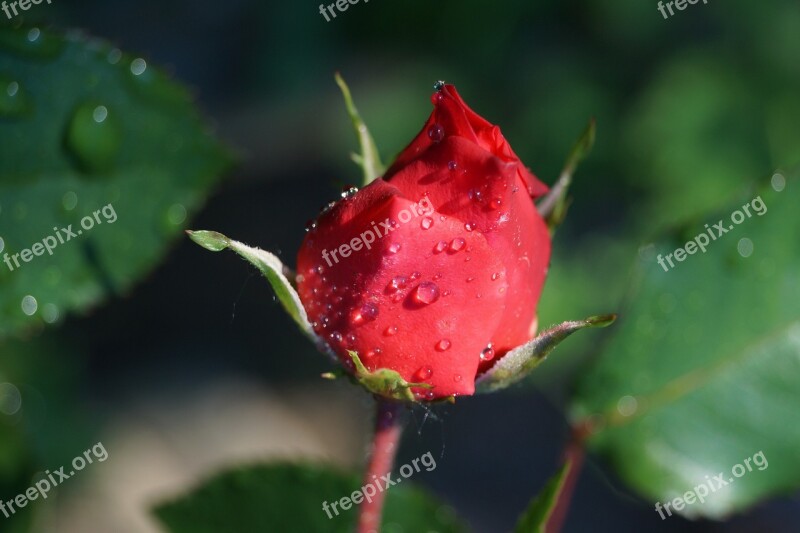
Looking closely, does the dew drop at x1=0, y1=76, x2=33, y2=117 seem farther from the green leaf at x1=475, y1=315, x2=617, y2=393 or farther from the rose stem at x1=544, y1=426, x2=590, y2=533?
the rose stem at x1=544, y1=426, x2=590, y2=533

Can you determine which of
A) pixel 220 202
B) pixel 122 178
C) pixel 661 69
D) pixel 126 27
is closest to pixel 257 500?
pixel 122 178

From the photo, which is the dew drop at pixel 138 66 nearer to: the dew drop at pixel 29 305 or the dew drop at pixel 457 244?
the dew drop at pixel 29 305

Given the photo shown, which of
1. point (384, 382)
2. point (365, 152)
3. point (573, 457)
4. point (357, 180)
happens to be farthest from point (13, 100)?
point (357, 180)

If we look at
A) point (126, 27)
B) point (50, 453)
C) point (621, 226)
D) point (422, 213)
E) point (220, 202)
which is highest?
point (126, 27)

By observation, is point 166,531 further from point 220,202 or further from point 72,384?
point 220,202

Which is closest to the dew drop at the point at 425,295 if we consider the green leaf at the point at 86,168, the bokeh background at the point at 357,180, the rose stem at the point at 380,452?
the rose stem at the point at 380,452

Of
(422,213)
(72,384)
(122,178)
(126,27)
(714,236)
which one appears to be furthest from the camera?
(126,27)
